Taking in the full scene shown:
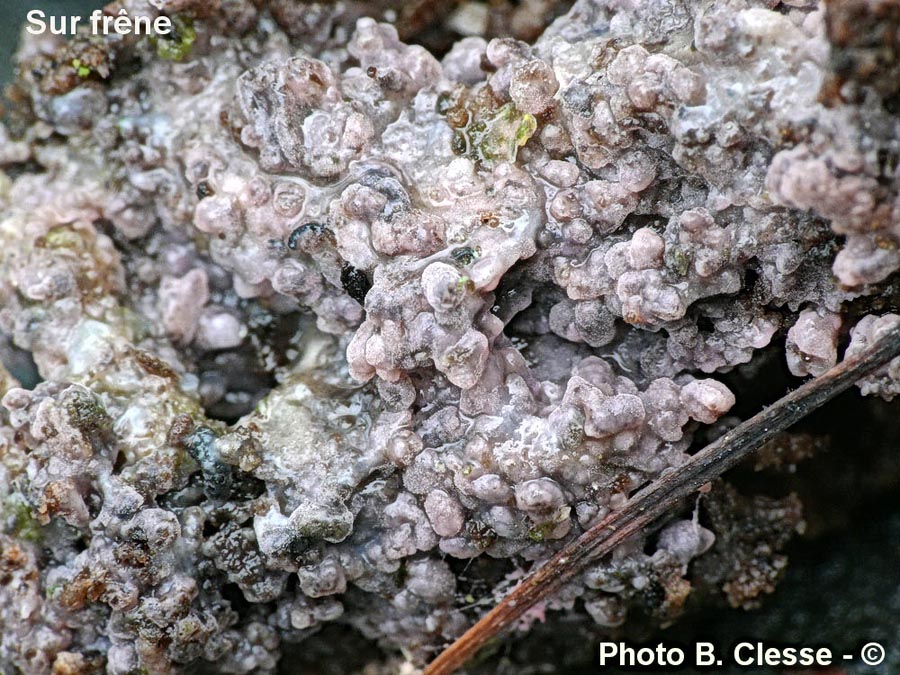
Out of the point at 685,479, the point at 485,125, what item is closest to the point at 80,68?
the point at 485,125

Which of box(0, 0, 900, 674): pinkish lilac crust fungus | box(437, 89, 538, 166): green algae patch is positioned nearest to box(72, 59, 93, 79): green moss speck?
box(0, 0, 900, 674): pinkish lilac crust fungus

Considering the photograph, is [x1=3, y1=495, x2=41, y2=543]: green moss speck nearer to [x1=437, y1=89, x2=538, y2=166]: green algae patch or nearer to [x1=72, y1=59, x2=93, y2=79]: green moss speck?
[x1=72, y1=59, x2=93, y2=79]: green moss speck

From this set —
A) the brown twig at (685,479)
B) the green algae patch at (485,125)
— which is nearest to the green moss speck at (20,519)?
the brown twig at (685,479)

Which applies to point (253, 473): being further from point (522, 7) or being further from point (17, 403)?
point (522, 7)

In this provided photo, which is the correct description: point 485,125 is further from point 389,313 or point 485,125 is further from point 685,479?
point 685,479

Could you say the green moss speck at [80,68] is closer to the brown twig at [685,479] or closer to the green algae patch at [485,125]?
the green algae patch at [485,125]

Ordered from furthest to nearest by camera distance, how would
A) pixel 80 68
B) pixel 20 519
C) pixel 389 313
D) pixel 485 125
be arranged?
pixel 80 68 < pixel 20 519 < pixel 485 125 < pixel 389 313
